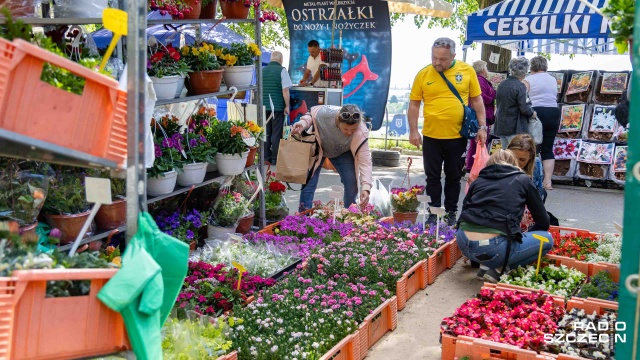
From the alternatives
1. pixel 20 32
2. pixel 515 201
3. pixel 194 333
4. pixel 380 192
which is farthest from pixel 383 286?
pixel 20 32

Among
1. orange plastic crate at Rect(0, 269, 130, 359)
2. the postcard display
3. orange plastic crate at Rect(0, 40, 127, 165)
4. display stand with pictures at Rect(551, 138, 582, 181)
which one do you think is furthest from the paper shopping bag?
display stand with pictures at Rect(551, 138, 582, 181)

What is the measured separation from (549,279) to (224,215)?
275cm

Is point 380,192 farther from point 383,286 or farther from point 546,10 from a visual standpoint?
point 546,10

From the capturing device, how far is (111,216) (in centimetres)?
437

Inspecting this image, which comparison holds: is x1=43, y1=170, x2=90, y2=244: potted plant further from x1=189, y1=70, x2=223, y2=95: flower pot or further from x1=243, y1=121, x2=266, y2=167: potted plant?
x1=243, y1=121, x2=266, y2=167: potted plant

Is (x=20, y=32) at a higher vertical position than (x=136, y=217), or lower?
higher

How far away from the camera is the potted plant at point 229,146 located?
5.60 m

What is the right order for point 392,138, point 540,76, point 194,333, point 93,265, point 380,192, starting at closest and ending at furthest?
1. point 93,265
2. point 194,333
3. point 380,192
4. point 540,76
5. point 392,138

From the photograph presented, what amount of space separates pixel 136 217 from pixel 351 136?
418 centimetres

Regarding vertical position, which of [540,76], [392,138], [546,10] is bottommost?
[392,138]

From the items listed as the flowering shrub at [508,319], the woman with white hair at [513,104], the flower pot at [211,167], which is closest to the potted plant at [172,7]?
the flower pot at [211,167]

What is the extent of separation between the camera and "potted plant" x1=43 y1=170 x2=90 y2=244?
401cm

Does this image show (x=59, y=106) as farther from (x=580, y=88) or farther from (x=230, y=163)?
(x=580, y=88)

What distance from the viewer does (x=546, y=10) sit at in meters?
9.09
